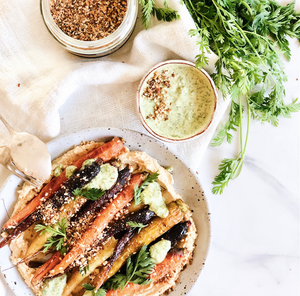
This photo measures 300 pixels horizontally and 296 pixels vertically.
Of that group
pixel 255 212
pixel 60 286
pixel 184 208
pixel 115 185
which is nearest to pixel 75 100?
Result: pixel 115 185

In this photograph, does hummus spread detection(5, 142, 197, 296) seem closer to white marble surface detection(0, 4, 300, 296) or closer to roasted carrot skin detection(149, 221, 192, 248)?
roasted carrot skin detection(149, 221, 192, 248)

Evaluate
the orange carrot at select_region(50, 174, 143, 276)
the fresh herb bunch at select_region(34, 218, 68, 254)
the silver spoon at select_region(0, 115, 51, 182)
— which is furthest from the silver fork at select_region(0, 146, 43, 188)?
the orange carrot at select_region(50, 174, 143, 276)

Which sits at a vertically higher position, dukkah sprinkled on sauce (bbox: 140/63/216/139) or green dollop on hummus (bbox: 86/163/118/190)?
dukkah sprinkled on sauce (bbox: 140/63/216/139)

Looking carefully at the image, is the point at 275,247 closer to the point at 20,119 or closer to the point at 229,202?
the point at 229,202

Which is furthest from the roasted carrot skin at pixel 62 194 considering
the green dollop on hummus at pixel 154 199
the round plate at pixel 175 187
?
the green dollop on hummus at pixel 154 199

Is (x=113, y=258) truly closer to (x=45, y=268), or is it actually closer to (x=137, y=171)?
(x=45, y=268)

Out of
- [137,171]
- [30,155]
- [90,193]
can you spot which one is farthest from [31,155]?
[137,171]

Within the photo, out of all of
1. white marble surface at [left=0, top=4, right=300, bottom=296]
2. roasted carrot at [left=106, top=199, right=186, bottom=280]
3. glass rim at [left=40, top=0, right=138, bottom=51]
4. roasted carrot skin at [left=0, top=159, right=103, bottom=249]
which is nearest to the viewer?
glass rim at [left=40, top=0, right=138, bottom=51]
